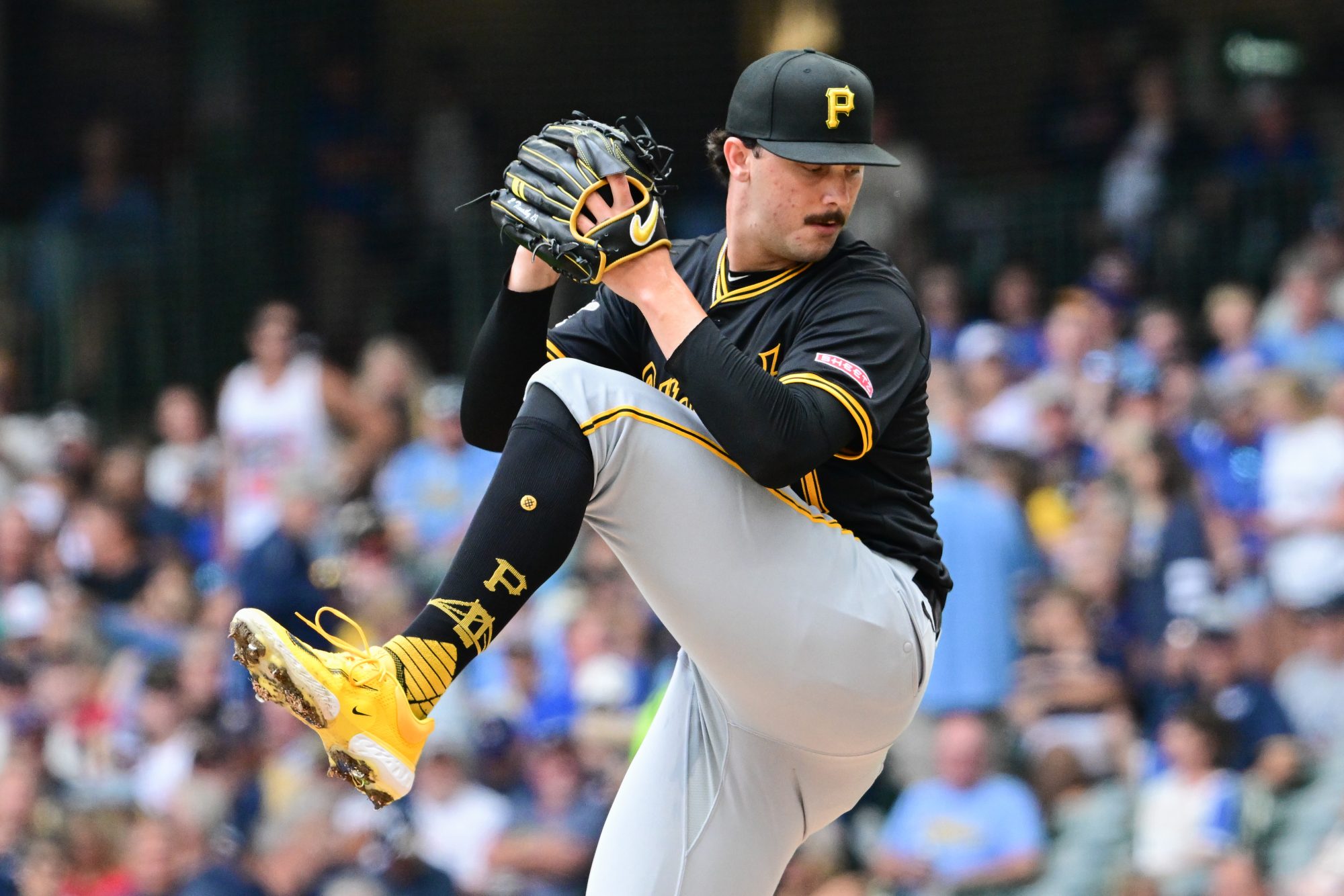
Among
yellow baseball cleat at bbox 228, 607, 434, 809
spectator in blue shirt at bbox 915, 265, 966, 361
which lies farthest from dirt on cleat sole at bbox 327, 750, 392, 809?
spectator in blue shirt at bbox 915, 265, 966, 361

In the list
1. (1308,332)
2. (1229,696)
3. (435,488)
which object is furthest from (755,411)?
(435,488)

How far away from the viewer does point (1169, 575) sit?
22.6 feet

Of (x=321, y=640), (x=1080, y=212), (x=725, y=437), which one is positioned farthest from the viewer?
(x=1080, y=212)

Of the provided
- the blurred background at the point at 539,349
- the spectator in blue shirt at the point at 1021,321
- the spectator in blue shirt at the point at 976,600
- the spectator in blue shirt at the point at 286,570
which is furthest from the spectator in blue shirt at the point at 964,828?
the spectator in blue shirt at the point at 286,570

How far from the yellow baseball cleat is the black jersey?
0.71 meters

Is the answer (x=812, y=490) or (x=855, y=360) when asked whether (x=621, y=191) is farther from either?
(x=812, y=490)

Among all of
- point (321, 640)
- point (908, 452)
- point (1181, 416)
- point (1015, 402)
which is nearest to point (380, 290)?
point (321, 640)

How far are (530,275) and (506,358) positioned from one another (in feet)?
0.57

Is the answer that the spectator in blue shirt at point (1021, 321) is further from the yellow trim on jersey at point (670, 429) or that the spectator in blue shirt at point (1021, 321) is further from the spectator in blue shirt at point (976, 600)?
the yellow trim on jersey at point (670, 429)

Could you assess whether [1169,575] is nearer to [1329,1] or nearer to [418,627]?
[418,627]

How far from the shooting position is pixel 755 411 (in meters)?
3.15

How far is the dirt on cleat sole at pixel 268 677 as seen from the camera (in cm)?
310

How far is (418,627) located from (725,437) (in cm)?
62

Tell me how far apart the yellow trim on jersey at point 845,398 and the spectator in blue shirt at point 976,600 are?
3446 mm
